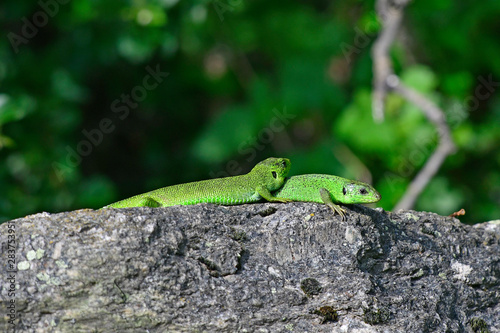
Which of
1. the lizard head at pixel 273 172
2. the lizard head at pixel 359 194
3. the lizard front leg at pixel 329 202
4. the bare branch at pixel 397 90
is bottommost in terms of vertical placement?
the lizard front leg at pixel 329 202

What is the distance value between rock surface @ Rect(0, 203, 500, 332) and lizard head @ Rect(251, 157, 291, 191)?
481mm

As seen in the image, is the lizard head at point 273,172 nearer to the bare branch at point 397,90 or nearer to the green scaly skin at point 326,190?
the green scaly skin at point 326,190

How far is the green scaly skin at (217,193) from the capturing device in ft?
14.6

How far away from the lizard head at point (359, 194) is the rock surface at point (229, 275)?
181 mm

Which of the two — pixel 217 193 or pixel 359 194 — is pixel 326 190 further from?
pixel 217 193

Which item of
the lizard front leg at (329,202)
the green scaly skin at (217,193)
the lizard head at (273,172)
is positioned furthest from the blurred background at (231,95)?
the lizard front leg at (329,202)

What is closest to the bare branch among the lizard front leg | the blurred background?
the blurred background

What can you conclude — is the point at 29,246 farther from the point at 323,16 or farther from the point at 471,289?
the point at 323,16

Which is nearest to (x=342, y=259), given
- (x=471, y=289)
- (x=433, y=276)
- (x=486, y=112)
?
(x=433, y=276)

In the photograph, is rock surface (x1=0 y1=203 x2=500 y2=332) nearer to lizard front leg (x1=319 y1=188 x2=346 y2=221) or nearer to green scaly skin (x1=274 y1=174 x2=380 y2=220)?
lizard front leg (x1=319 y1=188 x2=346 y2=221)

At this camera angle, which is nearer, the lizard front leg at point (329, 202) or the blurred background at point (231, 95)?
the lizard front leg at point (329, 202)

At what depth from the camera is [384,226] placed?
13.9 ft

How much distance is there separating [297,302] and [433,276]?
1.09 m

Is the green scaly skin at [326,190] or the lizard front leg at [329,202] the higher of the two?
the green scaly skin at [326,190]
